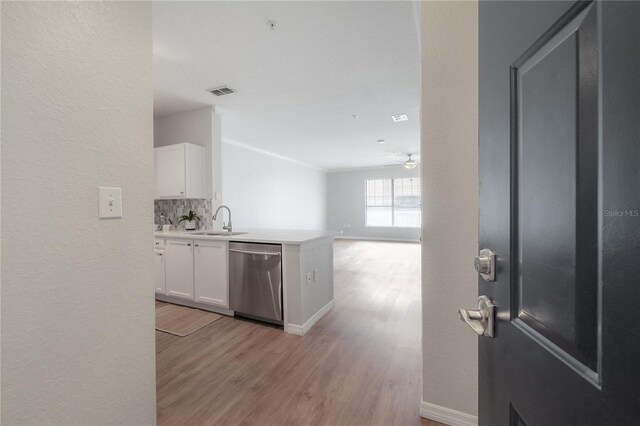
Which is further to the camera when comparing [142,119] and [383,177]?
[383,177]

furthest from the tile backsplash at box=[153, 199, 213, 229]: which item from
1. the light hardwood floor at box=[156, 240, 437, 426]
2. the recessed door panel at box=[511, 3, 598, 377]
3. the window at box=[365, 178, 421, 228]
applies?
the window at box=[365, 178, 421, 228]

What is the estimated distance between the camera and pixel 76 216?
1.10m

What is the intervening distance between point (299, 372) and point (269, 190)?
586 cm

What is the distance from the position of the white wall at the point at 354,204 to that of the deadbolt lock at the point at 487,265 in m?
9.19

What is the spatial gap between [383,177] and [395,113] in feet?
18.7

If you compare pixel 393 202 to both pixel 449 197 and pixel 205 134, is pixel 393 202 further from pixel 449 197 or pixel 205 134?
pixel 449 197

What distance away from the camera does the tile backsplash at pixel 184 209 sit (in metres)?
4.15

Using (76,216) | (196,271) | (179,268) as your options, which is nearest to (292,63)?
(76,216)

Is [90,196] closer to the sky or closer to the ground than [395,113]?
closer to the ground

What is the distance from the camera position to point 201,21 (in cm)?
218

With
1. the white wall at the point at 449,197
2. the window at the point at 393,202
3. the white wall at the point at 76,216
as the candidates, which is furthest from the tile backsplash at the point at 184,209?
the window at the point at 393,202

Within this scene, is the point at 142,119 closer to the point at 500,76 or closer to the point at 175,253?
the point at 500,76

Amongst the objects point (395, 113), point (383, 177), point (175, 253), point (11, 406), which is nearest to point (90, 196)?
point (11, 406)

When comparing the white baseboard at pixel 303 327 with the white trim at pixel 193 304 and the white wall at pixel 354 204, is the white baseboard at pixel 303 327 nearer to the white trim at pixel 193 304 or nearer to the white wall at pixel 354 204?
the white trim at pixel 193 304
